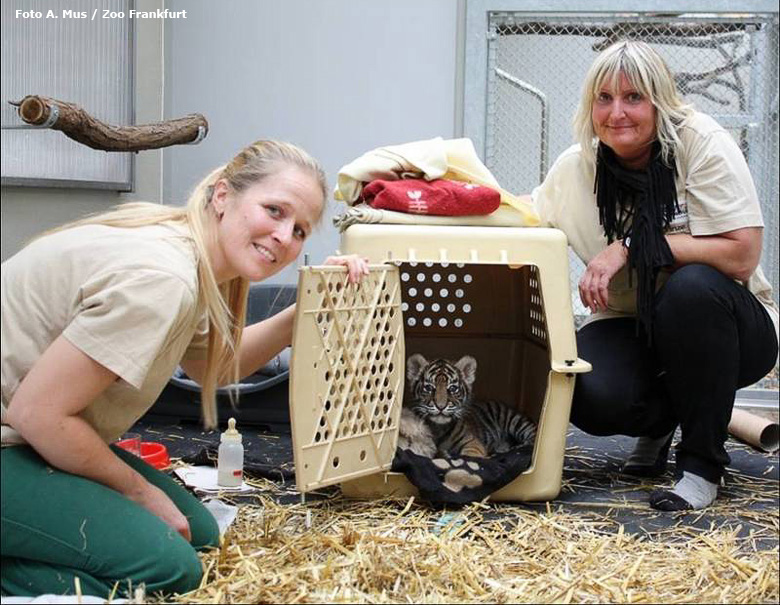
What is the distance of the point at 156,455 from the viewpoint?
8.86ft

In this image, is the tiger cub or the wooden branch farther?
the tiger cub

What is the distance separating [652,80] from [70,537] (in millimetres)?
1690

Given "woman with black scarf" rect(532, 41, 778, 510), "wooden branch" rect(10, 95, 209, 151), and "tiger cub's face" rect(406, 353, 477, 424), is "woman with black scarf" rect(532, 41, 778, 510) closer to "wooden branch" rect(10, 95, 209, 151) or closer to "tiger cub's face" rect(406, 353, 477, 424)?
"tiger cub's face" rect(406, 353, 477, 424)

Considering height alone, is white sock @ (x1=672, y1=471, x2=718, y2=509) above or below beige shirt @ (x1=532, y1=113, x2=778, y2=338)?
below

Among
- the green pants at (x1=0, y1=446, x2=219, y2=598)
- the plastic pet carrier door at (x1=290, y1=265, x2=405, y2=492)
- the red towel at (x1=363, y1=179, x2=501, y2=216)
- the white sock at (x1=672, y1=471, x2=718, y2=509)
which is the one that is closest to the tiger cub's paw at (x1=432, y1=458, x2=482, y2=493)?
the plastic pet carrier door at (x1=290, y1=265, x2=405, y2=492)

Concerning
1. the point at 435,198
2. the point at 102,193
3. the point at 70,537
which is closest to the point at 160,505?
the point at 70,537

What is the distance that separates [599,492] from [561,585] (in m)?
0.88

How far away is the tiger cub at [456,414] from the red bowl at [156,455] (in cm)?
63

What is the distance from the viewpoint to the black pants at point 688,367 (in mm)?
2473

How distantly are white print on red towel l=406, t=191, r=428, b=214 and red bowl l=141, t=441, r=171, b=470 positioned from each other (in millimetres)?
905

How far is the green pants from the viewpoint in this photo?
166 centimetres

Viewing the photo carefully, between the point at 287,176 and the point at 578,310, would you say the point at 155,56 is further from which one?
the point at 578,310

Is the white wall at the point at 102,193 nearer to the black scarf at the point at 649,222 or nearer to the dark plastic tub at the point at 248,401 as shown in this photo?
the dark plastic tub at the point at 248,401

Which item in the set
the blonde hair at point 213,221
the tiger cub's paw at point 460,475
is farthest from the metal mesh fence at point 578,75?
the blonde hair at point 213,221
